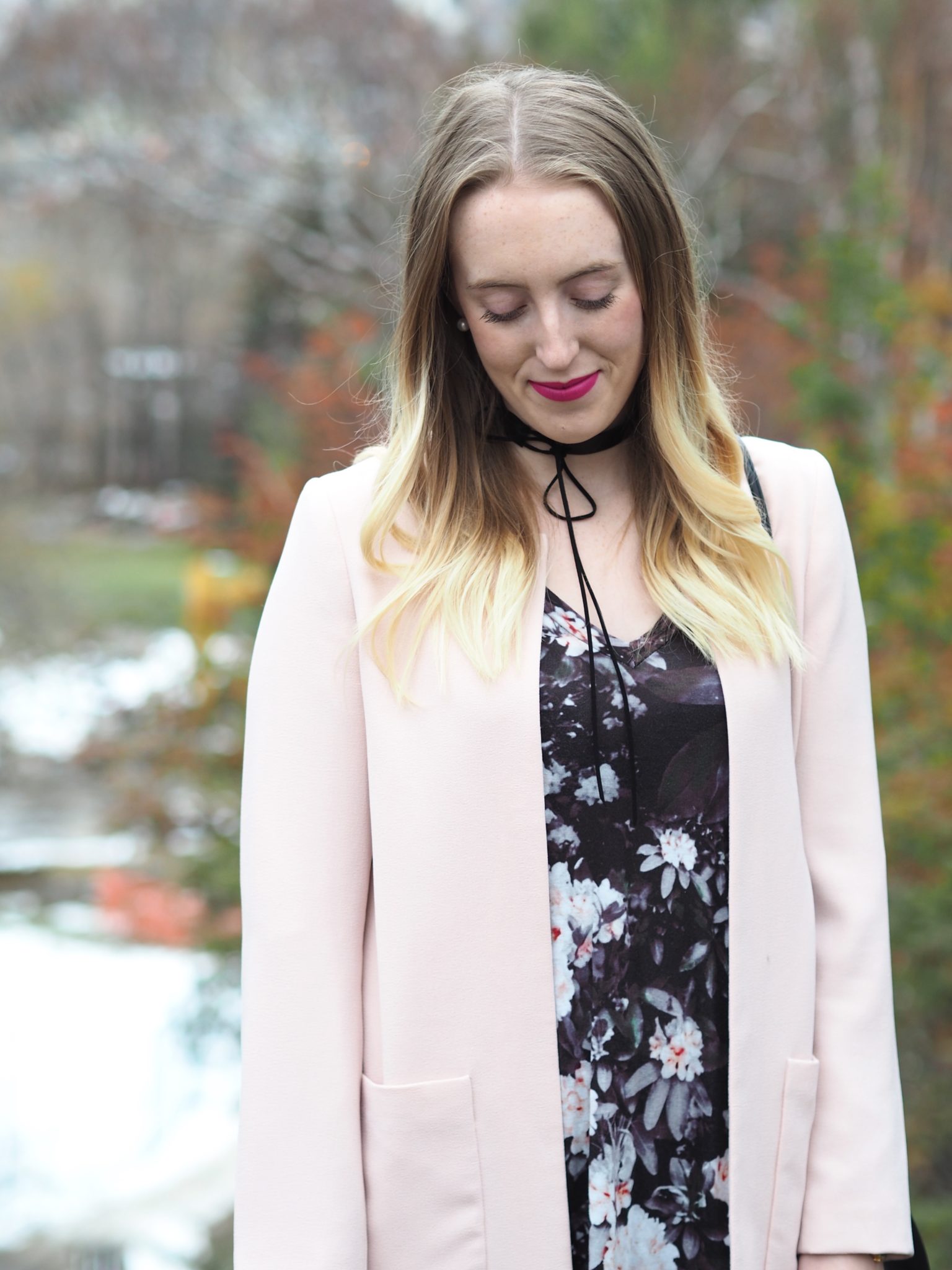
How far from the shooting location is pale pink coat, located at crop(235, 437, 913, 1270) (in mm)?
1354

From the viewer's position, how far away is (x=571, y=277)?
1.37 meters

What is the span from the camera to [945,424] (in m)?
4.20

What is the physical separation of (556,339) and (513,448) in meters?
0.21

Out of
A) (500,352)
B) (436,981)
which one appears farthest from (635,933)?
(500,352)

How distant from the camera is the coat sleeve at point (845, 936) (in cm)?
142

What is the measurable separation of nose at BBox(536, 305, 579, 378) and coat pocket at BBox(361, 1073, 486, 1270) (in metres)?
0.73

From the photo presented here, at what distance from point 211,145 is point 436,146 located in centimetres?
718

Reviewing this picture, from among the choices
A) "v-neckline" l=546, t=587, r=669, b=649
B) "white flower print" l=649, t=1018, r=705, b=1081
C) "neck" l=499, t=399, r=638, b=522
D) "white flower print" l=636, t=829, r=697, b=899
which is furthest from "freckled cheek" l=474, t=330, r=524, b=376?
"white flower print" l=649, t=1018, r=705, b=1081

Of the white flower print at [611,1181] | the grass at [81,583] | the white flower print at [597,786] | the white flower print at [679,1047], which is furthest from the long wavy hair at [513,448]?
the grass at [81,583]

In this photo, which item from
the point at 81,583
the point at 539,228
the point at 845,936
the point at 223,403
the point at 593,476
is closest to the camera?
the point at 539,228

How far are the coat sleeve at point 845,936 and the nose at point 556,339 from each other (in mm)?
348

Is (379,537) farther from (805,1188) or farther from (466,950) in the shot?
(805,1188)

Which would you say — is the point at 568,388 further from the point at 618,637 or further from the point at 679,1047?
the point at 679,1047

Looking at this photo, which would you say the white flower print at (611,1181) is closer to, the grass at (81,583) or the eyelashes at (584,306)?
the eyelashes at (584,306)
